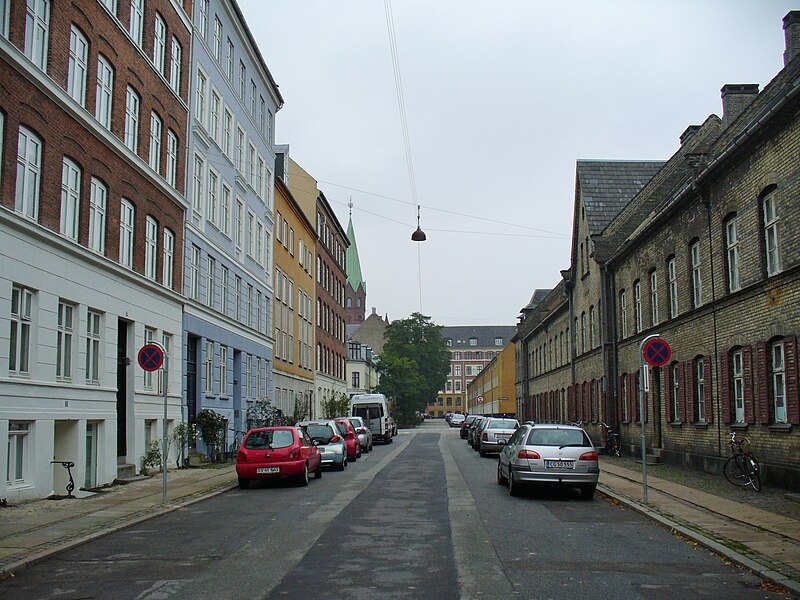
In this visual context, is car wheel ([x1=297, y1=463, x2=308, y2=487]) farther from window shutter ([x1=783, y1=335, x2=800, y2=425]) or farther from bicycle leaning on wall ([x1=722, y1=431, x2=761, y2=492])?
window shutter ([x1=783, y1=335, x2=800, y2=425])

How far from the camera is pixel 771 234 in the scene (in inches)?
713

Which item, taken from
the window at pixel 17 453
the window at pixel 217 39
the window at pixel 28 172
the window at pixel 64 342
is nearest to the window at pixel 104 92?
the window at pixel 28 172

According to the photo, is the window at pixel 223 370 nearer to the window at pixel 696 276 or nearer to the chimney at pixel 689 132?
the window at pixel 696 276

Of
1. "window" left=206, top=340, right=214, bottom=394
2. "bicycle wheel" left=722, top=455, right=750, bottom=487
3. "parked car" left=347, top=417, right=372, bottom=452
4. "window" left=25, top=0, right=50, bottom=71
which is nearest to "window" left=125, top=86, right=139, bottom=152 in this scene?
"window" left=25, top=0, right=50, bottom=71

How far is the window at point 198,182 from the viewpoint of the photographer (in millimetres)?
28123

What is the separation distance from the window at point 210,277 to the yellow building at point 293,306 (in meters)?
11.7

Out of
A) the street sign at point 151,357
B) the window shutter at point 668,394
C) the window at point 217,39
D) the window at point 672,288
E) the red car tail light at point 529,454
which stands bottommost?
the red car tail light at point 529,454

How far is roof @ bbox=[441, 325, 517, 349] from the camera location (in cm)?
17662

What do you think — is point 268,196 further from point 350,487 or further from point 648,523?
point 648,523

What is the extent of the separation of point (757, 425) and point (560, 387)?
29527 millimetres

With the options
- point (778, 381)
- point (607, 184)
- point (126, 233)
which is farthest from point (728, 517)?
point (607, 184)

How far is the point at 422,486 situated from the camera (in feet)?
64.3

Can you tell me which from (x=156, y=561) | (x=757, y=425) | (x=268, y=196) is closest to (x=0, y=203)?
(x=156, y=561)

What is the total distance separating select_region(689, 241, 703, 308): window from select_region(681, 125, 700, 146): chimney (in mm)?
8988
